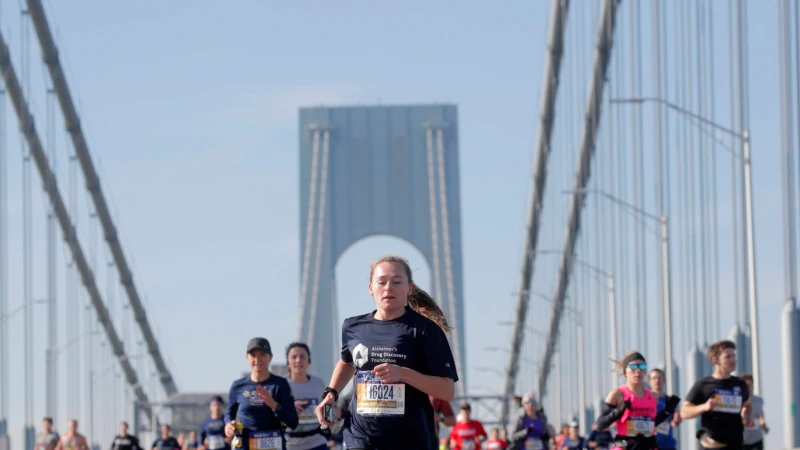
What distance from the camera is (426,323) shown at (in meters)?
7.46

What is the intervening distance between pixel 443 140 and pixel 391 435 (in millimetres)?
89096

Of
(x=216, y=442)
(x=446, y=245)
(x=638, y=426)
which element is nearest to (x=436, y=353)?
(x=638, y=426)

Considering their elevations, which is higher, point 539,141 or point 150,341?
point 539,141

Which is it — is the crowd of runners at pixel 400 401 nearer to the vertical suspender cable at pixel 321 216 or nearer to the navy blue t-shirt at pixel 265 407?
the navy blue t-shirt at pixel 265 407

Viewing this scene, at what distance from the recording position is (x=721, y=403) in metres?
12.1

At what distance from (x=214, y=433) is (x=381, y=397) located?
36.2 feet

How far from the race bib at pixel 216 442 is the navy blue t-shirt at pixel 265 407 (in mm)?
6692

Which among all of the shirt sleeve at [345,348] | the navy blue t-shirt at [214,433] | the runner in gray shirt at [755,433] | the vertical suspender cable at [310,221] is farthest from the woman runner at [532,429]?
the vertical suspender cable at [310,221]

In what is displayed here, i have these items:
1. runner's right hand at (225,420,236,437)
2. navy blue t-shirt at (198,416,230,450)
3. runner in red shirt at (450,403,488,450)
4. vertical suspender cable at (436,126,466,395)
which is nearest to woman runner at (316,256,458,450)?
runner's right hand at (225,420,236,437)

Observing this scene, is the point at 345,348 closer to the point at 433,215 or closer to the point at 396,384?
the point at 396,384

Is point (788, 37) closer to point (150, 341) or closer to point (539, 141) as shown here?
point (539, 141)

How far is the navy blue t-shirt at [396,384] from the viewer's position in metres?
7.40

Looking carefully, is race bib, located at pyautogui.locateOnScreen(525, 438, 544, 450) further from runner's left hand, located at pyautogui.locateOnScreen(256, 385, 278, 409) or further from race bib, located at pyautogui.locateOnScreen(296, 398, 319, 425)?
runner's left hand, located at pyautogui.locateOnScreen(256, 385, 278, 409)

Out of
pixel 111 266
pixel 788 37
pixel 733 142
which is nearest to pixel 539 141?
pixel 111 266
